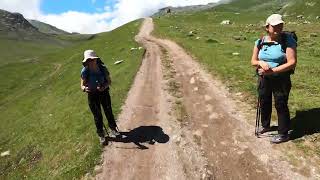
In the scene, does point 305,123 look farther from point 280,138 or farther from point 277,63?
point 277,63

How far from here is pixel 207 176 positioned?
1300cm

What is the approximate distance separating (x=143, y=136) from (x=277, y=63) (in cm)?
640

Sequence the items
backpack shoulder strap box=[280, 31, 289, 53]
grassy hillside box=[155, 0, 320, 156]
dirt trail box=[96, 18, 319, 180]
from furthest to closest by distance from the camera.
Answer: grassy hillside box=[155, 0, 320, 156] < dirt trail box=[96, 18, 319, 180] < backpack shoulder strap box=[280, 31, 289, 53]

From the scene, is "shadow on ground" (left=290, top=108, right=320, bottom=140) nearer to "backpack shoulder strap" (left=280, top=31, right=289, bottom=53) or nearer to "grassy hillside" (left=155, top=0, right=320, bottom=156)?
"grassy hillside" (left=155, top=0, right=320, bottom=156)

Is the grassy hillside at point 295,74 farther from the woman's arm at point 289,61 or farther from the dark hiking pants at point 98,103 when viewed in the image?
the dark hiking pants at point 98,103

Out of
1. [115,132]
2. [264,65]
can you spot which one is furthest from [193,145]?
[264,65]

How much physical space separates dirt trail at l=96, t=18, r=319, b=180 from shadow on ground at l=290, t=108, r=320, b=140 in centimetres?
121

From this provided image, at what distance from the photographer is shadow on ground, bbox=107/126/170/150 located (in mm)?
16366

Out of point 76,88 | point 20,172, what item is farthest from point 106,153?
point 76,88

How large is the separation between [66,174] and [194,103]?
8148mm

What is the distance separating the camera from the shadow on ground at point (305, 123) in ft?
48.1

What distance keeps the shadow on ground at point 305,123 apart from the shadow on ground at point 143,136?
4854 mm

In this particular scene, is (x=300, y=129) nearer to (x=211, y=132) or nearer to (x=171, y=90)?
(x=211, y=132)

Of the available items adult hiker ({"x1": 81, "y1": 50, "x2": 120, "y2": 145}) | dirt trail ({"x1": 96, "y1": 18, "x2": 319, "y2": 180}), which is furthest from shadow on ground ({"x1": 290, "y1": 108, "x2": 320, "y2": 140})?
adult hiker ({"x1": 81, "y1": 50, "x2": 120, "y2": 145})
